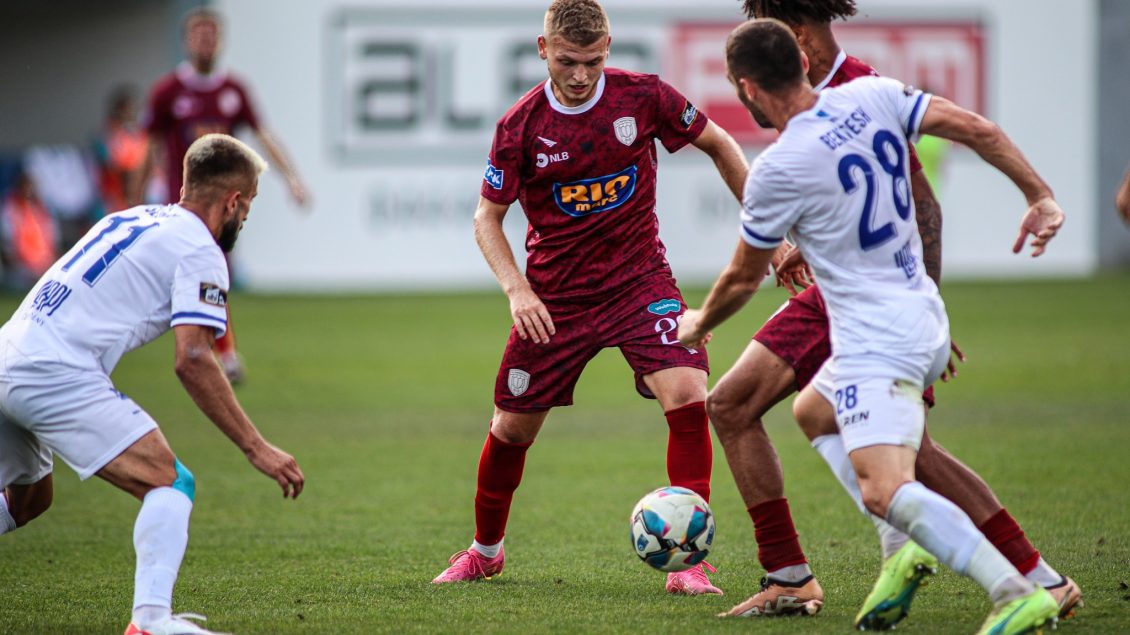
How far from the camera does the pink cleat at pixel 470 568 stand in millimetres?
5838

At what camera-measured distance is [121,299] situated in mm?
4637

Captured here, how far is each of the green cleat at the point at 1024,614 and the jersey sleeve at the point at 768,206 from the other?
1366 millimetres

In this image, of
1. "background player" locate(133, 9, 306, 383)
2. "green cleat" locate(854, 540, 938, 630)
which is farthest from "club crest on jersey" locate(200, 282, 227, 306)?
"background player" locate(133, 9, 306, 383)

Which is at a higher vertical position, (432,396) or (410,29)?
(410,29)

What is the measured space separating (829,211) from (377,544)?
305 centimetres

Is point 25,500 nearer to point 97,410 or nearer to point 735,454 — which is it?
point 97,410

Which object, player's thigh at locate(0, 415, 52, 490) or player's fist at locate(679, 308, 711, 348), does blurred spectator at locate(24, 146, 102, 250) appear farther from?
player's fist at locate(679, 308, 711, 348)

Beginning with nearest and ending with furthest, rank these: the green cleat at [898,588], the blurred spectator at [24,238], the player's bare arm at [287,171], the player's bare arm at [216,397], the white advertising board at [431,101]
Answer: the player's bare arm at [216,397] < the green cleat at [898,588] < the player's bare arm at [287,171] < the white advertising board at [431,101] < the blurred spectator at [24,238]

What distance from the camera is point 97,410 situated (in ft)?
14.9

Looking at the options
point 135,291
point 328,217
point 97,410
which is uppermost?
point 135,291

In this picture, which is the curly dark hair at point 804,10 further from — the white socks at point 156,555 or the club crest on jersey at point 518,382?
the white socks at point 156,555

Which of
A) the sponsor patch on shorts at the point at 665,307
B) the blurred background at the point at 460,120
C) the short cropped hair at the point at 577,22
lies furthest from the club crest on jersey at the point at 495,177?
the blurred background at the point at 460,120

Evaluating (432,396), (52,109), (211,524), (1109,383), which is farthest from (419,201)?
(211,524)

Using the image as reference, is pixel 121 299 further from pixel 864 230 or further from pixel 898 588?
pixel 898 588
